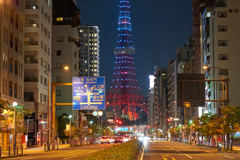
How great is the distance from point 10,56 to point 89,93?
15945mm

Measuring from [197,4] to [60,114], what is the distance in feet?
171

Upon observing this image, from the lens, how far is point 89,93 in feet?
172

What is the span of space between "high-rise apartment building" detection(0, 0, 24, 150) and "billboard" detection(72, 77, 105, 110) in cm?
818

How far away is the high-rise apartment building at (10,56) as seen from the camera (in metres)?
57.9

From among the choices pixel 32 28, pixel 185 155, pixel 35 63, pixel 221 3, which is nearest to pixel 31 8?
pixel 32 28

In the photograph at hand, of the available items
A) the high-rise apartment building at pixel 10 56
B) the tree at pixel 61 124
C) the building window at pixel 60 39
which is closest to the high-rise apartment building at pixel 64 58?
the building window at pixel 60 39

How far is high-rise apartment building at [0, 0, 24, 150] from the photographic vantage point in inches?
2279


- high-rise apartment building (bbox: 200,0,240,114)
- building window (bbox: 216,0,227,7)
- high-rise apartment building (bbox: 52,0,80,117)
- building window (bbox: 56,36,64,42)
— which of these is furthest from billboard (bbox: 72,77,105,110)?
building window (bbox: 56,36,64,42)

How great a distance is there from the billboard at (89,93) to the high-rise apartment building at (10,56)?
8184mm

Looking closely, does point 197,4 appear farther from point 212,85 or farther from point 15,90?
point 15,90

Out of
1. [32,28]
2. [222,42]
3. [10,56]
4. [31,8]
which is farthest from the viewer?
[222,42]

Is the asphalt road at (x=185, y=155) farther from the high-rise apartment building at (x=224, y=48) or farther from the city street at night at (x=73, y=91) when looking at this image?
the high-rise apartment building at (x=224, y=48)

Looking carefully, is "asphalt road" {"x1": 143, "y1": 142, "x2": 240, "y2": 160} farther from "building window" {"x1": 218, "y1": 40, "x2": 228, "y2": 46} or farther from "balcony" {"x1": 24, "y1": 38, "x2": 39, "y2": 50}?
"building window" {"x1": 218, "y1": 40, "x2": 228, "y2": 46}

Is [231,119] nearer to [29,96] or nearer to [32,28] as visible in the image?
[29,96]
